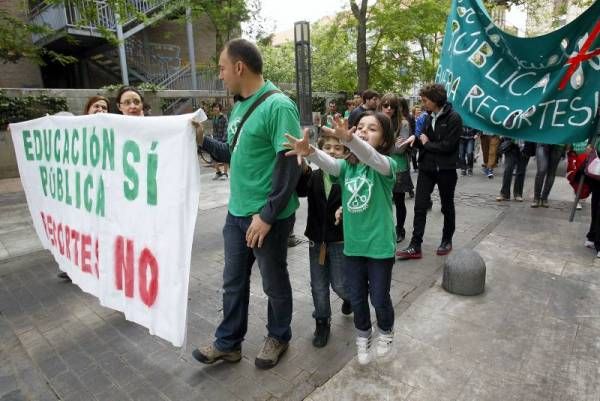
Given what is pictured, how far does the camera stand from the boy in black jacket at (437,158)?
4.19 metres

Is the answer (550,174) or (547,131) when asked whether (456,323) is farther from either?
(550,174)

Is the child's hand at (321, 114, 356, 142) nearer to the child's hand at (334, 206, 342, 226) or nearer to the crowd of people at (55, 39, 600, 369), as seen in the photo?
the crowd of people at (55, 39, 600, 369)

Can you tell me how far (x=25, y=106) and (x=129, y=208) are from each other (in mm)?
9756

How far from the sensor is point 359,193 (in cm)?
249

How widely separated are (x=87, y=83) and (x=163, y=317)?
1821 centimetres

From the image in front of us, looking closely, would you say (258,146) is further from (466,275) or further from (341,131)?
(466,275)

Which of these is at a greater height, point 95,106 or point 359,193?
point 95,106

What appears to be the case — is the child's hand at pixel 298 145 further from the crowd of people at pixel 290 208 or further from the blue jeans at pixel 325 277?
the blue jeans at pixel 325 277

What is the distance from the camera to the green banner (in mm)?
3674

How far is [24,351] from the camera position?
299 cm

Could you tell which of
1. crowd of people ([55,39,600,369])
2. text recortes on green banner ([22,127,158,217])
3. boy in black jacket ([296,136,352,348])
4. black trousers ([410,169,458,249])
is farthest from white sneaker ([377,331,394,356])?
black trousers ([410,169,458,249])

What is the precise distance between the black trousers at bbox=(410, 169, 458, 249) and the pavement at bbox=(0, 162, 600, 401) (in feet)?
1.20

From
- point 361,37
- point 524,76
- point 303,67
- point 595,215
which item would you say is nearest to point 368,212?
point 524,76

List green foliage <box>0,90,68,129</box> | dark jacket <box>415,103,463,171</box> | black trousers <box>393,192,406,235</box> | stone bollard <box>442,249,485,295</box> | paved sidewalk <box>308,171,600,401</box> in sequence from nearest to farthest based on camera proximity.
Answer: paved sidewalk <box>308,171,600,401</box> → stone bollard <box>442,249,485,295</box> → dark jacket <box>415,103,463,171</box> → black trousers <box>393,192,406,235</box> → green foliage <box>0,90,68,129</box>
